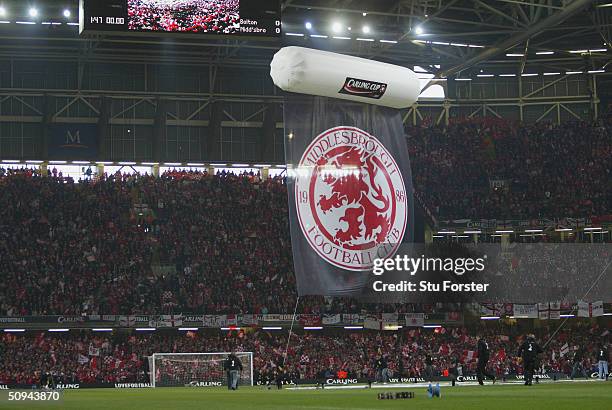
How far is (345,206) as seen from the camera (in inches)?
405

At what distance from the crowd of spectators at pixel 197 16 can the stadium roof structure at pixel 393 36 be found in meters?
8.97

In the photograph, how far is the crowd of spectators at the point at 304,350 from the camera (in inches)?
1641

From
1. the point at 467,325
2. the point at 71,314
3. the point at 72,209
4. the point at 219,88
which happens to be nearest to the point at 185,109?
the point at 219,88

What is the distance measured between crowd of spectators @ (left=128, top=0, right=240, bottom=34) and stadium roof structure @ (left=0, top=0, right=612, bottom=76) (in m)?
8.97

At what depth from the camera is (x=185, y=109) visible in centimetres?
4944

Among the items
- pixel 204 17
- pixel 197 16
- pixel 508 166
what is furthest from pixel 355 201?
pixel 508 166

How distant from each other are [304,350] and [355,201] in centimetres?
3492

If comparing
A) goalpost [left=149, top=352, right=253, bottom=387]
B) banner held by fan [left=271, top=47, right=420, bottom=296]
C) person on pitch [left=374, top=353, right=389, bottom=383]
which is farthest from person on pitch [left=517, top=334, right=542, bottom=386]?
goalpost [left=149, top=352, right=253, bottom=387]

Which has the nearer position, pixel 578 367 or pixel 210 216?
pixel 578 367

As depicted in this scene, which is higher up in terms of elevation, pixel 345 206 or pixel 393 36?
pixel 393 36

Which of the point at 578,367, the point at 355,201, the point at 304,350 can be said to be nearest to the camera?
the point at 355,201

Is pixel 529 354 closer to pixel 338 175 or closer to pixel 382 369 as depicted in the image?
pixel 382 369

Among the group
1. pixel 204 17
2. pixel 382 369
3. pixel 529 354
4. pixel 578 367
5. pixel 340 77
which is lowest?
pixel 578 367

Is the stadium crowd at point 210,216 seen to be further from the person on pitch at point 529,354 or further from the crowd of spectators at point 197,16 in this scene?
the crowd of spectators at point 197,16
